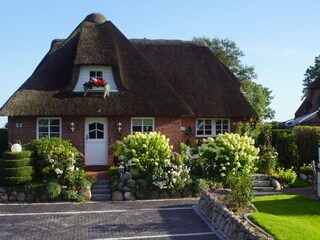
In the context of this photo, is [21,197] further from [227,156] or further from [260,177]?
[260,177]

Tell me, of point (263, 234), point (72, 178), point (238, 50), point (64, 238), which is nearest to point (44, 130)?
point (72, 178)

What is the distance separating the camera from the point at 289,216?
11.1 meters

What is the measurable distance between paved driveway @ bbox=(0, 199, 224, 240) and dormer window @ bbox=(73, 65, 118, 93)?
778 cm

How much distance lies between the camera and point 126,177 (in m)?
15.7

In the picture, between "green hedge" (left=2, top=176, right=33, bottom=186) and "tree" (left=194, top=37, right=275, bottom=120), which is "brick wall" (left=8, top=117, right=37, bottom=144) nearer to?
"green hedge" (left=2, top=176, right=33, bottom=186)

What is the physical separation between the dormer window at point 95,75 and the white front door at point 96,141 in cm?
167

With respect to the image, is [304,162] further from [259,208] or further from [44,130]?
[44,130]

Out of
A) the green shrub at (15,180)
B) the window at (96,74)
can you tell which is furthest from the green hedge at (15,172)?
the window at (96,74)

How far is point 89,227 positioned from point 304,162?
13.0 meters

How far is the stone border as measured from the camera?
8.98 m

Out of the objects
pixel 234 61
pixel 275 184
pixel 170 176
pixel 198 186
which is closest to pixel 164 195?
pixel 170 176

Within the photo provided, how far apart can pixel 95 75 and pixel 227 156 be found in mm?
9340

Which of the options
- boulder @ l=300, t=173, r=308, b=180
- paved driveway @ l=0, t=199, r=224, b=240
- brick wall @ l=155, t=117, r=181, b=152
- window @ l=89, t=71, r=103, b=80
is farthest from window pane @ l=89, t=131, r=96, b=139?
boulder @ l=300, t=173, r=308, b=180

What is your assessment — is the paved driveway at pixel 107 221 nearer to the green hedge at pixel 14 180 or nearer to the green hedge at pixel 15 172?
the green hedge at pixel 14 180
